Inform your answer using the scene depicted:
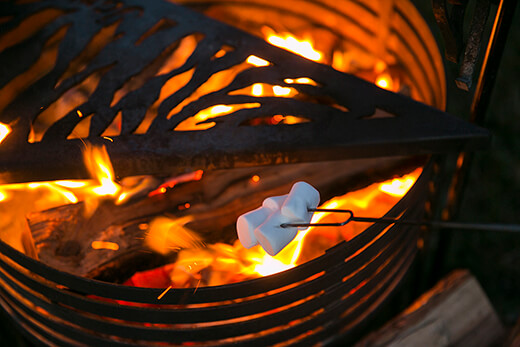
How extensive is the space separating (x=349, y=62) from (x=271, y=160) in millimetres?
878

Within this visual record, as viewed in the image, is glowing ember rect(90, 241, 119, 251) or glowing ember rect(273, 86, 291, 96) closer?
glowing ember rect(90, 241, 119, 251)

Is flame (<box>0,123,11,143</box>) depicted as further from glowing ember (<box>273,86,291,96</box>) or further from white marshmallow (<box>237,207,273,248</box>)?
glowing ember (<box>273,86,291,96</box>)

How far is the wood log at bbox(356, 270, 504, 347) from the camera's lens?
1.37m

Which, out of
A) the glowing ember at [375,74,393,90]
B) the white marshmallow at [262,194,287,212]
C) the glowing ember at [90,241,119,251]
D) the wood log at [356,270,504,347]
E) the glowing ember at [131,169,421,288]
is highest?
the glowing ember at [375,74,393,90]

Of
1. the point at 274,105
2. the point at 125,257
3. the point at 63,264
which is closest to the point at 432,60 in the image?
the point at 274,105

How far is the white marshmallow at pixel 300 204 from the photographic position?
3.16 feet

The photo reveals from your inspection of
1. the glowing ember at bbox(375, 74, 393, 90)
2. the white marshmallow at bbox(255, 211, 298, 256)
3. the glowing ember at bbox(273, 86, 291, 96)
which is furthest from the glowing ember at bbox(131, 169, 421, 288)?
the glowing ember at bbox(375, 74, 393, 90)

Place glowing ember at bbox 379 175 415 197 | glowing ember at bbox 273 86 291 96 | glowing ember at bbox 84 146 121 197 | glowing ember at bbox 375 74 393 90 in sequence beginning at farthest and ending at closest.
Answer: glowing ember at bbox 375 74 393 90
glowing ember at bbox 273 86 291 96
glowing ember at bbox 379 175 415 197
glowing ember at bbox 84 146 121 197

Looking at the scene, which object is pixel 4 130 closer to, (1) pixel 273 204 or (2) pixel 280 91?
(1) pixel 273 204

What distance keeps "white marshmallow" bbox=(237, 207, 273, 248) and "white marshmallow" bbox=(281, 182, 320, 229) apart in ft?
0.15

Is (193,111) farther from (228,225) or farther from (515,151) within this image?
(515,151)

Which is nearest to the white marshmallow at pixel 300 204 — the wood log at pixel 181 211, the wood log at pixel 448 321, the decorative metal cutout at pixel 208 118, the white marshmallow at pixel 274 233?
the white marshmallow at pixel 274 233

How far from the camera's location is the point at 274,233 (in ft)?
3.12

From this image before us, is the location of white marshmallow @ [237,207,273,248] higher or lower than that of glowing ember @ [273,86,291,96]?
lower
